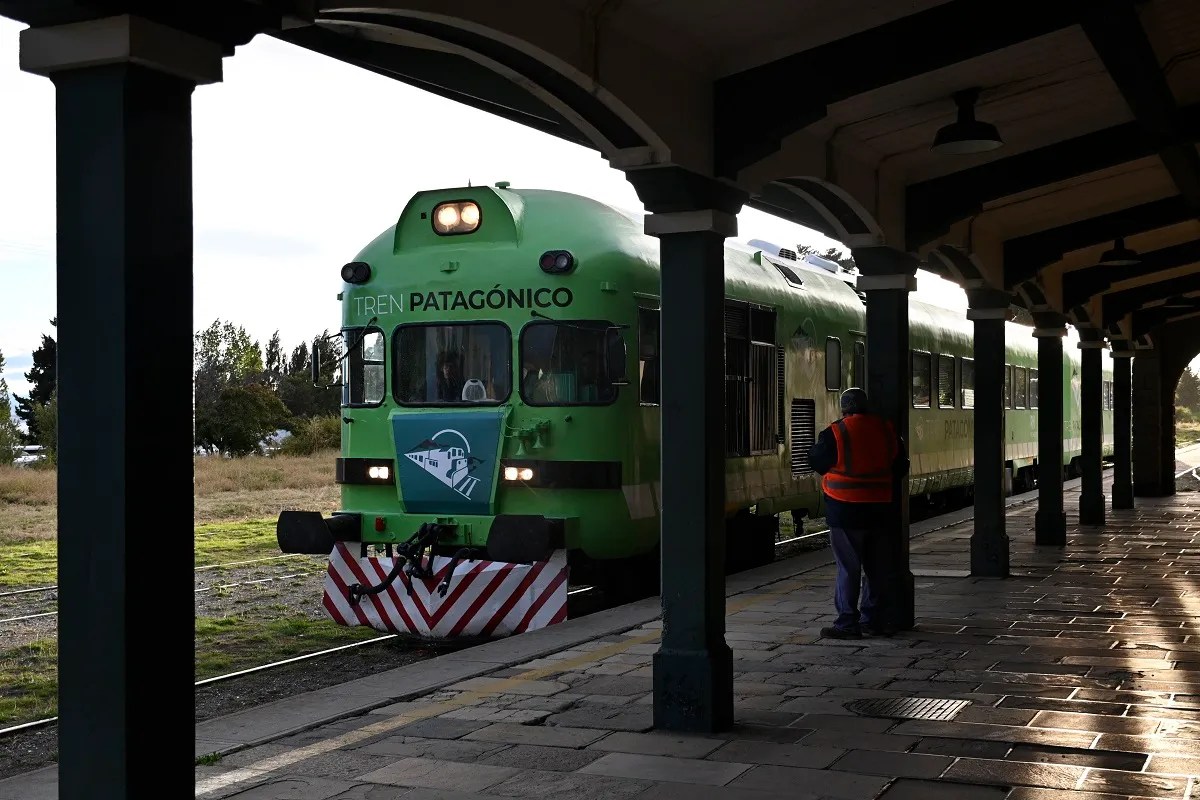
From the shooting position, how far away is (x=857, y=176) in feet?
29.0

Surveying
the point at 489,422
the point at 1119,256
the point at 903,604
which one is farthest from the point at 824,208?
the point at 1119,256

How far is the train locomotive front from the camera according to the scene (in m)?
9.76

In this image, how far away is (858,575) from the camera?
890cm

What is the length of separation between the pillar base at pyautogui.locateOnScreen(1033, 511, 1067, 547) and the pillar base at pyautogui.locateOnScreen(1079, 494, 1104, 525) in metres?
2.61

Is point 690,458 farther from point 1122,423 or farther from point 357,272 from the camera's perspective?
point 1122,423

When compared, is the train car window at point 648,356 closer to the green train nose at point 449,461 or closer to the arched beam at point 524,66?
the green train nose at point 449,461

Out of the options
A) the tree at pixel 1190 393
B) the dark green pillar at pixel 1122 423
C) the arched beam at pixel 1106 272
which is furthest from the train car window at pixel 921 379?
the tree at pixel 1190 393

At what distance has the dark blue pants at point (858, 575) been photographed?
882 cm

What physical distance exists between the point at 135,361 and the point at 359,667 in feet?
19.0

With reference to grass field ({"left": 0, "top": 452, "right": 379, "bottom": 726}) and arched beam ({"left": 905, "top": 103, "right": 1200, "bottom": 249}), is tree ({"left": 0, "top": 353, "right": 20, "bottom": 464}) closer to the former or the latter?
grass field ({"left": 0, "top": 452, "right": 379, "bottom": 726})

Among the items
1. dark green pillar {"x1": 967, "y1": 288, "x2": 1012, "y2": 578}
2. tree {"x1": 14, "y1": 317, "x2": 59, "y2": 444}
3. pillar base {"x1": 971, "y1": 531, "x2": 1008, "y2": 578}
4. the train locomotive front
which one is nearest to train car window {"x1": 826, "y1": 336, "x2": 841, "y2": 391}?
dark green pillar {"x1": 967, "y1": 288, "x2": 1012, "y2": 578}

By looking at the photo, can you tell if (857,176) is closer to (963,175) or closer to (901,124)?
(901,124)

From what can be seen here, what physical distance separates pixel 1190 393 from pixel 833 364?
140 m

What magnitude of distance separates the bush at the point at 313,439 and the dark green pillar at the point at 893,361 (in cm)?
3036
